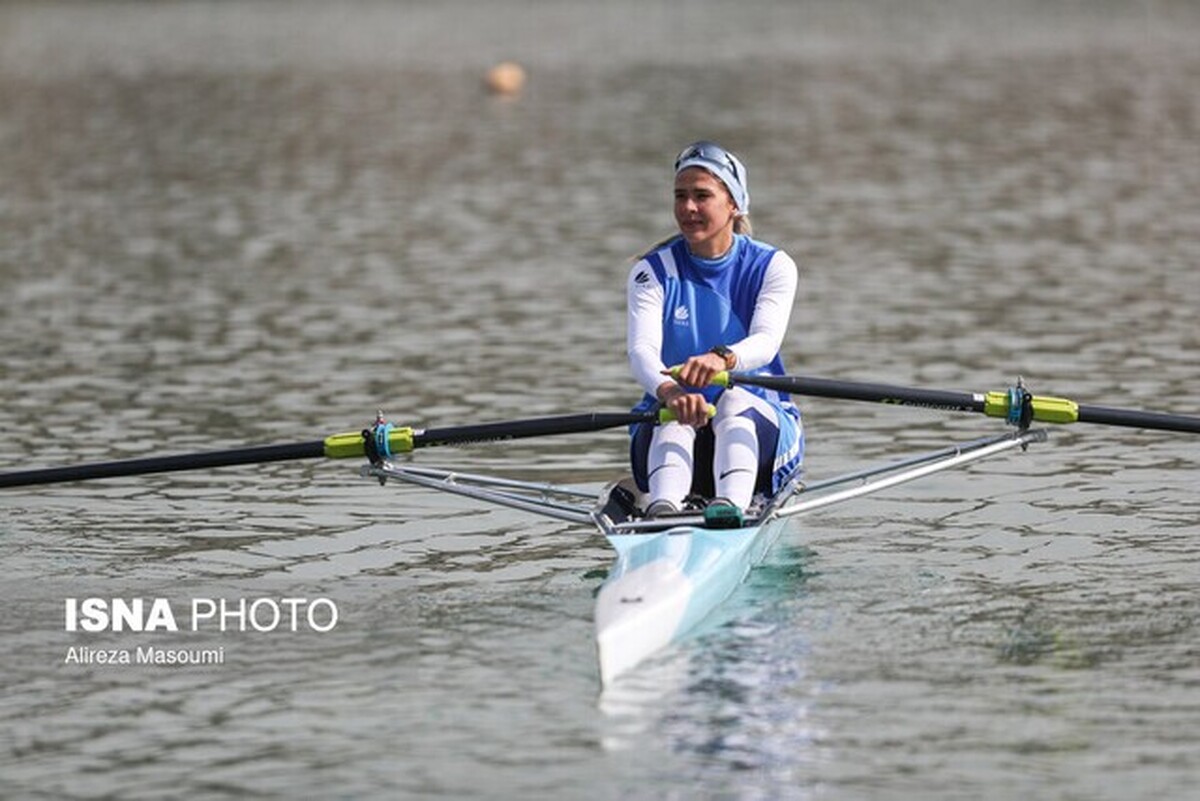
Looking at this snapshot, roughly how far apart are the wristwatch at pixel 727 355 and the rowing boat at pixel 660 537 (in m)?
0.66

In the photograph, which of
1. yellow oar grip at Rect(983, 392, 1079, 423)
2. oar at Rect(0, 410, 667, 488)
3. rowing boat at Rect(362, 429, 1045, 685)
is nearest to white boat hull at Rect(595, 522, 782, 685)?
rowing boat at Rect(362, 429, 1045, 685)

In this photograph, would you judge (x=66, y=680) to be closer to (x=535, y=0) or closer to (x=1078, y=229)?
(x=1078, y=229)

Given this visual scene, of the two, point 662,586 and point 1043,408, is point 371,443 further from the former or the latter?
point 1043,408

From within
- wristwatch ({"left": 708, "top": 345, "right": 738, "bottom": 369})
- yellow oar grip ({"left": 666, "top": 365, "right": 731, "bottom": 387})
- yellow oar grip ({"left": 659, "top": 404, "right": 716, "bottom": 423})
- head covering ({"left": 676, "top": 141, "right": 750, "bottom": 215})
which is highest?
head covering ({"left": 676, "top": 141, "right": 750, "bottom": 215})

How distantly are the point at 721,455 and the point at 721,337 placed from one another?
2.48 ft

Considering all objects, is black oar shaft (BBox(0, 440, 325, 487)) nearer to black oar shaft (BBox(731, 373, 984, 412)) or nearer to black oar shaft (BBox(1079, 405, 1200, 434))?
black oar shaft (BBox(731, 373, 984, 412))

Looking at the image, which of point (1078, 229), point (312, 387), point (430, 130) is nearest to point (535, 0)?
point (430, 130)

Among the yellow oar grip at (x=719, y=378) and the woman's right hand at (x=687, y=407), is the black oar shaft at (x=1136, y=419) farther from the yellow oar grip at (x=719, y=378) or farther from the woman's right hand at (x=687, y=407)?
the woman's right hand at (x=687, y=407)

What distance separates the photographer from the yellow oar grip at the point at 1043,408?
11234mm

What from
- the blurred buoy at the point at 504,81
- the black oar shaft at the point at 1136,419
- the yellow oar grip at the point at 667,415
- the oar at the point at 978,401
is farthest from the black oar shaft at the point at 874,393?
the blurred buoy at the point at 504,81

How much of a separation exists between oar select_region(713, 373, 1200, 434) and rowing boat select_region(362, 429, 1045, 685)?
17 centimetres

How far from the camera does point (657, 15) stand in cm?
7400

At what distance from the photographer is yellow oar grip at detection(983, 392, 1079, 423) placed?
11.2 m

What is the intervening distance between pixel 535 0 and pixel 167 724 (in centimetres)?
7392
